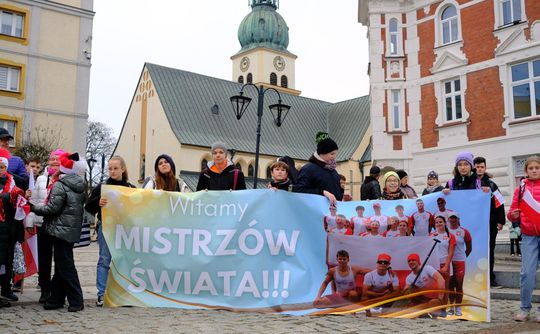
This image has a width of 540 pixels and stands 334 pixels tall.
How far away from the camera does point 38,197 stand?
7.30 m

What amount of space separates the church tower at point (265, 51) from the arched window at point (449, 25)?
153ft

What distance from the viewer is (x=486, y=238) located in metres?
6.25

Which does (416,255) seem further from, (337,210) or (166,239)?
(166,239)

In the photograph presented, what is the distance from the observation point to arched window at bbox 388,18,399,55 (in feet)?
70.1

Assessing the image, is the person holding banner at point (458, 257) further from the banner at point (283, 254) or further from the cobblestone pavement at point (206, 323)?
the cobblestone pavement at point (206, 323)

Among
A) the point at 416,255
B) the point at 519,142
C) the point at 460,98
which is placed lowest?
the point at 416,255

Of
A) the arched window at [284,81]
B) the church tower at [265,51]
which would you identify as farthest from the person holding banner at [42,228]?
the arched window at [284,81]

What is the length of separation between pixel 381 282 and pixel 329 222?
0.95 meters

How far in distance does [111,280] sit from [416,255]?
376cm

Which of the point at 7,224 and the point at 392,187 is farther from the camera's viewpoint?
the point at 392,187

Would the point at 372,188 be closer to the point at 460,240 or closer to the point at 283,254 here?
the point at 460,240

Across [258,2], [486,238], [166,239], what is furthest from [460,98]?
[258,2]

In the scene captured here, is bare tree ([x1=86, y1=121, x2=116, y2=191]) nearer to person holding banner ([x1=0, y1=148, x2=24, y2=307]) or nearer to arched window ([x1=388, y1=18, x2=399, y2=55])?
arched window ([x1=388, y1=18, x2=399, y2=55])

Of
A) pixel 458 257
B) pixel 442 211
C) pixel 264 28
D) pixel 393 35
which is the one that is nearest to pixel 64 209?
pixel 442 211
